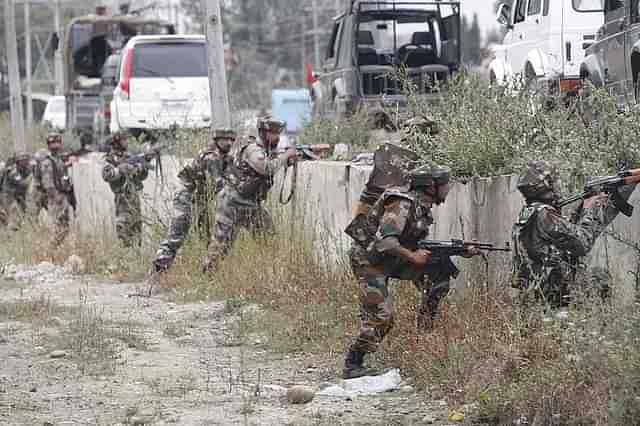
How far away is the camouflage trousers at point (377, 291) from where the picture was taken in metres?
7.09

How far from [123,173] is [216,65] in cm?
198

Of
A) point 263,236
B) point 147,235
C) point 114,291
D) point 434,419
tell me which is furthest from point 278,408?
point 147,235

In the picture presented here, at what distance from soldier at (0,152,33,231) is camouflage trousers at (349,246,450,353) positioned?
12.3m

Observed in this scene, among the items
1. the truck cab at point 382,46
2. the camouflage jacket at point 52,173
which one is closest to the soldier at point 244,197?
the truck cab at point 382,46

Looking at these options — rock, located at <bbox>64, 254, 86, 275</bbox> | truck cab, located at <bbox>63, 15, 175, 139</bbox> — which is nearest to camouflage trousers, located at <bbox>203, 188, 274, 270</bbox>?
rock, located at <bbox>64, 254, 86, 275</bbox>

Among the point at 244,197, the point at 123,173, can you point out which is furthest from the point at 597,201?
the point at 123,173

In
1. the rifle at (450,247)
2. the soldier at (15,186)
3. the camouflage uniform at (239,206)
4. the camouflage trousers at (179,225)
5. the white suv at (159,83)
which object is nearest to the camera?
the rifle at (450,247)

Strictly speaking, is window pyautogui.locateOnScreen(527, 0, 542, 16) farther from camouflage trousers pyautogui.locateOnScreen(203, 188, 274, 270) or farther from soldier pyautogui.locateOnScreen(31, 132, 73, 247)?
soldier pyautogui.locateOnScreen(31, 132, 73, 247)

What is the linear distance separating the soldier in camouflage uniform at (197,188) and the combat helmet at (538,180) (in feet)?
17.0

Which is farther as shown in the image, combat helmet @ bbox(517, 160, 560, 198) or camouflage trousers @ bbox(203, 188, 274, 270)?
camouflage trousers @ bbox(203, 188, 274, 270)

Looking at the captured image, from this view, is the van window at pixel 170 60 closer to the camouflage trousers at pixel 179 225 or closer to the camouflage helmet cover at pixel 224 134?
the camouflage trousers at pixel 179 225

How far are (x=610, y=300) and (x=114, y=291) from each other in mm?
6806

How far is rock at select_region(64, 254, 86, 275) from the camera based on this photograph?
45.2 ft

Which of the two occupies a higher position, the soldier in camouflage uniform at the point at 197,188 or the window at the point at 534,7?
the window at the point at 534,7
